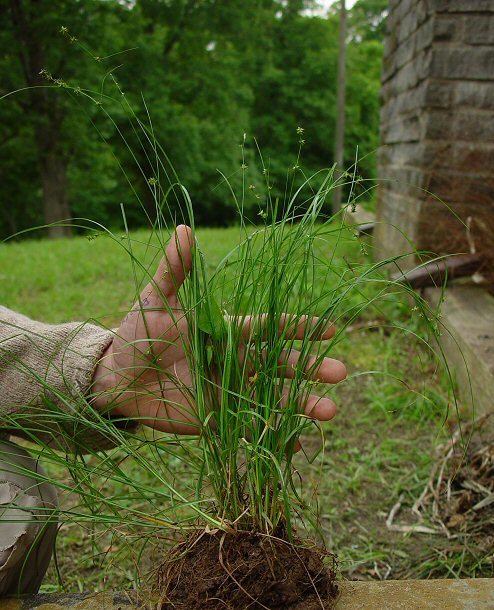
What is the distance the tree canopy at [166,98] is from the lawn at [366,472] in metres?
8.57

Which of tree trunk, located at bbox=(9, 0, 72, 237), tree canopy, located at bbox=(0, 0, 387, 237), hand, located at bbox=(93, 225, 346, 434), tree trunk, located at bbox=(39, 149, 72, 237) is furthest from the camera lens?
tree trunk, located at bbox=(39, 149, 72, 237)

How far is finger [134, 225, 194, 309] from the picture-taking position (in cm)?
128

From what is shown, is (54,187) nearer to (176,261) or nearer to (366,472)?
(366,472)

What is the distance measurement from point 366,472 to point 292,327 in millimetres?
1534

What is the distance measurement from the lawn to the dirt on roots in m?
0.09

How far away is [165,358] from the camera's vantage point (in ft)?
4.99

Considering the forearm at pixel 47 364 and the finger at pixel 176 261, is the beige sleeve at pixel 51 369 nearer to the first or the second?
the forearm at pixel 47 364

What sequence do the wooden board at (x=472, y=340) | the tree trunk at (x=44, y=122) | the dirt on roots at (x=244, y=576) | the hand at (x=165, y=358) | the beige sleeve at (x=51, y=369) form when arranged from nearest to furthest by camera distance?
the dirt on roots at (x=244, y=576) < the hand at (x=165, y=358) < the beige sleeve at (x=51, y=369) < the wooden board at (x=472, y=340) < the tree trunk at (x=44, y=122)

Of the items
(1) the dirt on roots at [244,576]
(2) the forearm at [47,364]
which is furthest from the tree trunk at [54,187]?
(1) the dirt on roots at [244,576]

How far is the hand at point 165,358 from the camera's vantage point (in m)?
1.28

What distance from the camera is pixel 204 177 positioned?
21.8 metres

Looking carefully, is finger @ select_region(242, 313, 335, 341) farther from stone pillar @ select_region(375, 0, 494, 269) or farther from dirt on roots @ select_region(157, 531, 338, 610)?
stone pillar @ select_region(375, 0, 494, 269)

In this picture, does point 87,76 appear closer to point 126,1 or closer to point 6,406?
point 126,1

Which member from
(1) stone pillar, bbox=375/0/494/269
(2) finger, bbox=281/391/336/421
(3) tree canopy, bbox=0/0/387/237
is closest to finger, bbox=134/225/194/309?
(2) finger, bbox=281/391/336/421
